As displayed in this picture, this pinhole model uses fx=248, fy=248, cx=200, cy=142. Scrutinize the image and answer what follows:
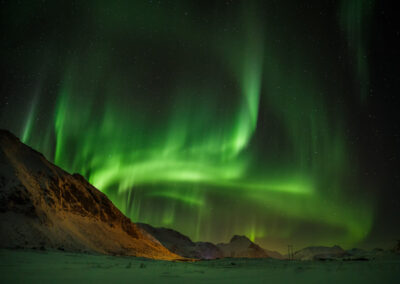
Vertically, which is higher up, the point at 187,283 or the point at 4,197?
the point at 4,197

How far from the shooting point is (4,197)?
45188 mm

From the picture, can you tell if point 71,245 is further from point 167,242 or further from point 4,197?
point 167,242

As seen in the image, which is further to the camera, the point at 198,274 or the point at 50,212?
the point at 50,212

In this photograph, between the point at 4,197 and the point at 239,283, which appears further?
the point at 4,197

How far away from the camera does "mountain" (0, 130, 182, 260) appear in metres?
42.2

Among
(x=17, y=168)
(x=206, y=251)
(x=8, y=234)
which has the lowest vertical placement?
(x=206, y=251)

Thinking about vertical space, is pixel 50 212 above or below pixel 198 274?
above

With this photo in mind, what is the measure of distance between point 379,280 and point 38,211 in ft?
184

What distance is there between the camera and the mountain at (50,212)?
4219 centimetres

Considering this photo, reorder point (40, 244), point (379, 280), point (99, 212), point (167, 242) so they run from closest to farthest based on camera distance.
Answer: point (379, 280) < point (40, 244) < point (99, 212) < point (167, 242)

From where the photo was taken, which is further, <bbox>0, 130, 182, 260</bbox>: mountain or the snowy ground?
<bbox>0, 130, 182, 260</bbox>: mountain

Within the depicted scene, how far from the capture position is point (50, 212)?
53625 mm

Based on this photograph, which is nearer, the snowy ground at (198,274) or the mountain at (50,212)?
the snowy ground at (198,274)

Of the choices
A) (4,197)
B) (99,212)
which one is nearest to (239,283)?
(4,197)
